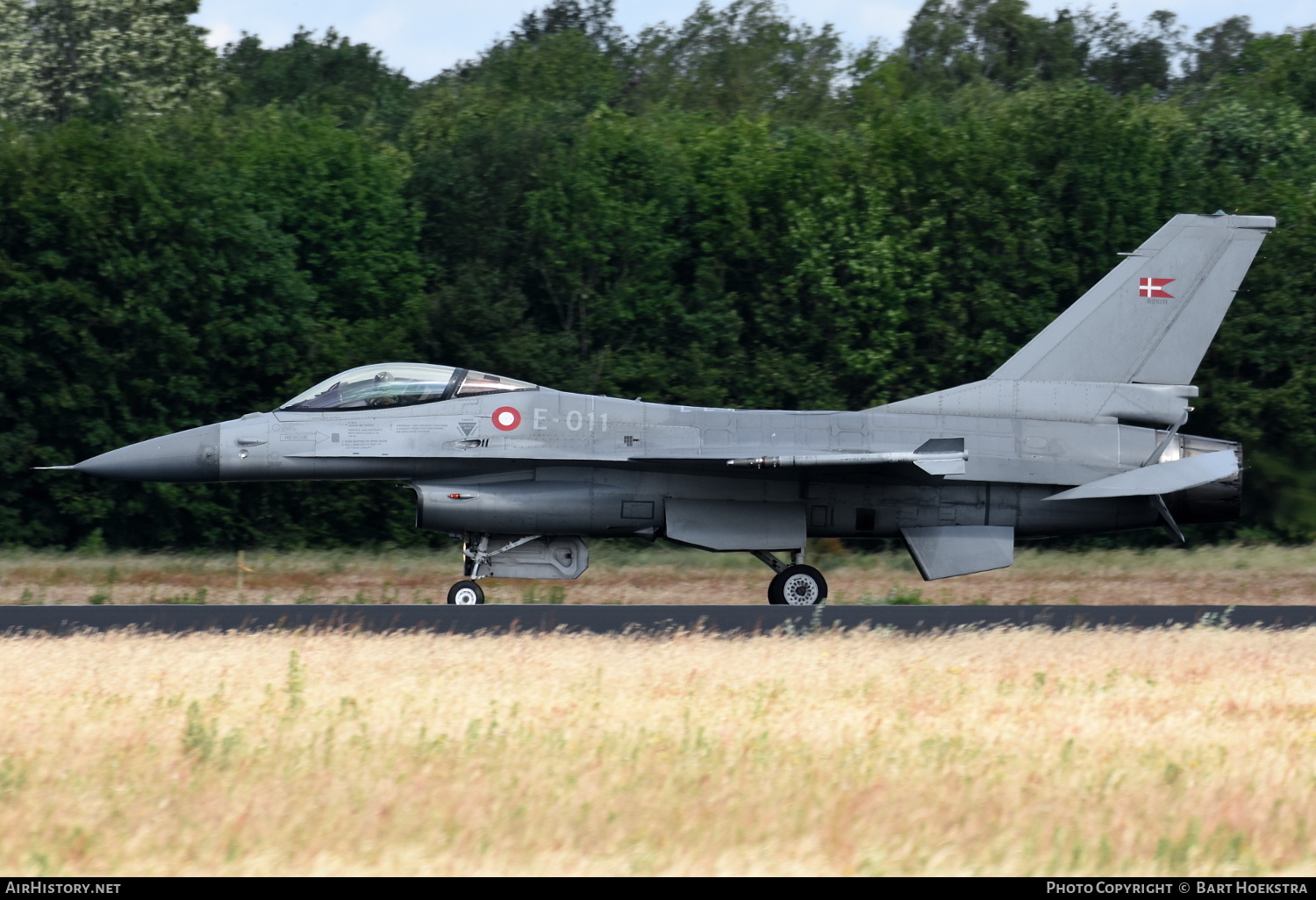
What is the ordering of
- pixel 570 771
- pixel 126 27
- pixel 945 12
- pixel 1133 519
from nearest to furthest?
pixel 570 771 < pixel 1133 519 < pixel 126 27 < pixel 945 12

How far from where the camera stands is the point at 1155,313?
16.6 m

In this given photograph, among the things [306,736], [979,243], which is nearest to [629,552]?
[979,243]

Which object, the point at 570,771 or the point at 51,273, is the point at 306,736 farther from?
the point at 51,273

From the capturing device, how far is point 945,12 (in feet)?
207

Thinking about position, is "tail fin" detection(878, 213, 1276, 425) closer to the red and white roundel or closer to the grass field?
the grass field

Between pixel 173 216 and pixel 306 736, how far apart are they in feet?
58.0

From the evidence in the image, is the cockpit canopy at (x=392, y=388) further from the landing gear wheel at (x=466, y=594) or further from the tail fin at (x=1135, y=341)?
the tail fin at (x=1135, y=341)

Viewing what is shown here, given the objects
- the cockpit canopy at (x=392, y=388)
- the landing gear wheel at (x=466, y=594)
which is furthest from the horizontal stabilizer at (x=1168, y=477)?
the landing gear wheel at (x=466, y=594)

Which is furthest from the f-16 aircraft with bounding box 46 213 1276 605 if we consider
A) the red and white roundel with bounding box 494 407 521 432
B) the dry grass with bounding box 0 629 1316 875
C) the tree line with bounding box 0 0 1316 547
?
the tree line with bounding box 0 0 1316 547

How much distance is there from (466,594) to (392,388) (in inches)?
93.1

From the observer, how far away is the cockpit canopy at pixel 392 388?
15.5 m

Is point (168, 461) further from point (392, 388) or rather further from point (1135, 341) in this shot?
point (1135, 341)

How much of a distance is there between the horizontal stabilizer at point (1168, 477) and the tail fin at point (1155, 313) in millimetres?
1327

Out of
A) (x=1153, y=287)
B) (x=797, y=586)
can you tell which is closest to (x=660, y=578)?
(x=797, y=586)
